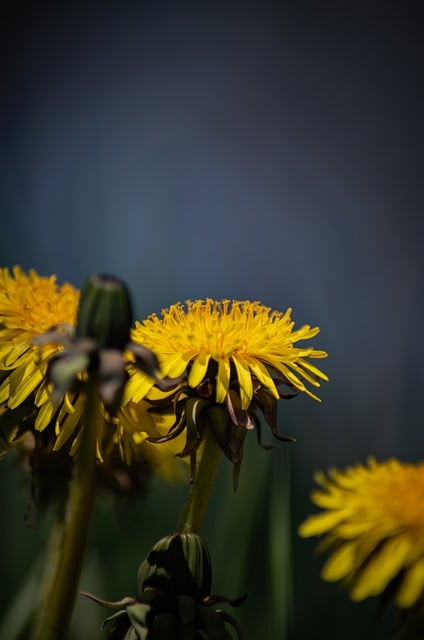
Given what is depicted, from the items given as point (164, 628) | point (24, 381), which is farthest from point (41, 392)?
point (164, 628)

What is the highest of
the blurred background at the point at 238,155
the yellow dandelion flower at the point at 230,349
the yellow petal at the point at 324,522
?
the blurred background at the point at 238,155

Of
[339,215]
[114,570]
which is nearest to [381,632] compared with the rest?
[114,570]

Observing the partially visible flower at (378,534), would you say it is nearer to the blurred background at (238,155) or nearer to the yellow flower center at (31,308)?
the yellow flower center at (31,308)

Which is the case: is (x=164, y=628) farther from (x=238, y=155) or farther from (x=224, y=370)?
(x=238, y=155)

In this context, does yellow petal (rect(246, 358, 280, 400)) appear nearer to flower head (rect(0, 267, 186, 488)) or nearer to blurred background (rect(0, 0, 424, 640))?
flower head (rect(0, 267, 186, 488))

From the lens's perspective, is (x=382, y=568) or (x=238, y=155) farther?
(x=238, y=155)

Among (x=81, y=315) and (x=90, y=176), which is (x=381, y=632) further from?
(x=90, y=176)

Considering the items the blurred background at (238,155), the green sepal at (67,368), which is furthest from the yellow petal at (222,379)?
the blurred background at (238,155)
